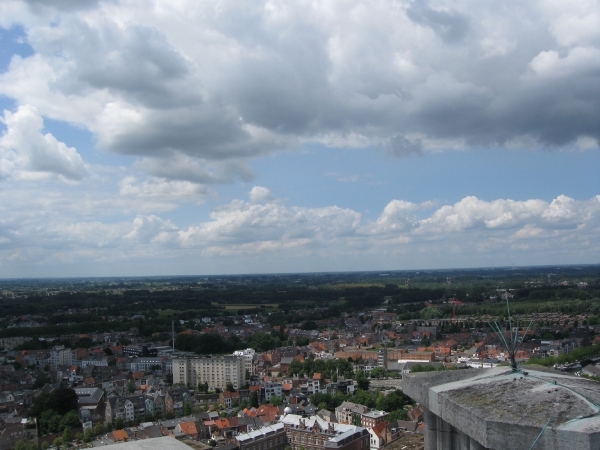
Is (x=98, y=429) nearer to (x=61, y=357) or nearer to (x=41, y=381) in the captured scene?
(x=41, y=381)

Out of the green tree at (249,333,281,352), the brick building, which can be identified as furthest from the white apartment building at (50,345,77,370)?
the brick building

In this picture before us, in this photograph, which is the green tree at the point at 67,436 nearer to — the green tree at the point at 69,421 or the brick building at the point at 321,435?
the green tree at the point at 69,421

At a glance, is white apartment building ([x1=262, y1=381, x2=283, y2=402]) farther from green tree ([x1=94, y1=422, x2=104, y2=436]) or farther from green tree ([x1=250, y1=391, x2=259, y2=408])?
green tree ([x1=94, y1=422, x2=104, y2=436])

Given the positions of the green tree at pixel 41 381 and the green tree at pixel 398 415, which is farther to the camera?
the green tree at pixel 41 381

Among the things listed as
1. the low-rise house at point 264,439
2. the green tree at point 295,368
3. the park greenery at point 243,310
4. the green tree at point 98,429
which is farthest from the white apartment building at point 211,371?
the low-rise house at point 264,439

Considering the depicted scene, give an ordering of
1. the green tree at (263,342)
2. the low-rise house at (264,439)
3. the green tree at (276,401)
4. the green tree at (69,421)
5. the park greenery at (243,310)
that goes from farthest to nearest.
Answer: the park greenery at (243,310) < the green tree at (263,342) < the green tree at (276,401) < the green tree at (69,421) < the low-rise house at (264,439)

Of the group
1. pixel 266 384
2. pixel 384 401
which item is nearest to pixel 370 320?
pixel 266 384
